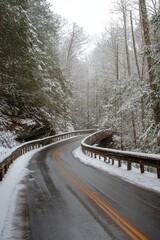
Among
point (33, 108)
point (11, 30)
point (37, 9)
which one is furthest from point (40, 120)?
point (11, 30)

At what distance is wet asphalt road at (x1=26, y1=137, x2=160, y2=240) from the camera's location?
20.1ft

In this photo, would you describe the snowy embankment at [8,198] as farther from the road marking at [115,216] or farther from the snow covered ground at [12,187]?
the road marking at [115,216]

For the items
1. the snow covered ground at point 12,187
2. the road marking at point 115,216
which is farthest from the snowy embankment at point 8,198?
the road marking at point 115,216

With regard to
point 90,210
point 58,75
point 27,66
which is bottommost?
point 90,210

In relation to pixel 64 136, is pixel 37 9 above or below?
above

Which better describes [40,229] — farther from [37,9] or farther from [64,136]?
[64,136]

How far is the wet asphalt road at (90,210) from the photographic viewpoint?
612 centimetres

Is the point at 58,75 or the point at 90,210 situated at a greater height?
the point at 58,75

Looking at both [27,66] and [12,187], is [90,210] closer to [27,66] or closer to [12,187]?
[12,187]

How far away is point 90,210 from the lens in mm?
7809

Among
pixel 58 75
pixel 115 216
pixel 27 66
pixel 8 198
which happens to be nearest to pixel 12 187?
pixel 8 198

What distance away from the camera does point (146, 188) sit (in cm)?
1044

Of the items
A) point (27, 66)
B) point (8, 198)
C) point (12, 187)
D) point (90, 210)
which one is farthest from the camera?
point (27, 66)

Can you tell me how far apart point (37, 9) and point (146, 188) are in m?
28.0
